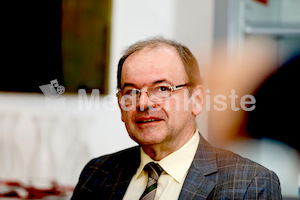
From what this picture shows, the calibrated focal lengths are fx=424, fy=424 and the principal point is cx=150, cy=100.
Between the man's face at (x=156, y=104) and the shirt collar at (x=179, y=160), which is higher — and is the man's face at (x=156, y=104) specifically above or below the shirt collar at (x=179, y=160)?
above

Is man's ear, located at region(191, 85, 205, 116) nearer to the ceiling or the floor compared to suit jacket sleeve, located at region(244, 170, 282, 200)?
nearer to the ceiling

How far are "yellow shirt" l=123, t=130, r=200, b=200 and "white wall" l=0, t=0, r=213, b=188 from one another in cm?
105

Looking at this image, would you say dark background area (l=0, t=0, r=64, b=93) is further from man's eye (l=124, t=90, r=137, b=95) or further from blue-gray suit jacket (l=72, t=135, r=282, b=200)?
man's eye (l=124, t=90, r=137, b=95)

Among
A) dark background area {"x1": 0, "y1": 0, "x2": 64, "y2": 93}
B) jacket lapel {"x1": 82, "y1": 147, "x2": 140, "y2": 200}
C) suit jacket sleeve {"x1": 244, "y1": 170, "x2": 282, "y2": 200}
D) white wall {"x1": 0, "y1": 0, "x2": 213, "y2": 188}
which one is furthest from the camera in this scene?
dark background area {"x1": 0, "y1": 0, "x2": 64, "y2": 93}

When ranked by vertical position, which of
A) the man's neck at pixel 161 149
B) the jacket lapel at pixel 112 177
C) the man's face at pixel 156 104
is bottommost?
the jacket lapel at pixel 112 177

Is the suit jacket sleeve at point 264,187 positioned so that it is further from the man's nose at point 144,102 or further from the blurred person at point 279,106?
the blurred person at point 279,106

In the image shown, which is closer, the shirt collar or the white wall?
the shirt collar

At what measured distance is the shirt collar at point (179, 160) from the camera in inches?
57.9

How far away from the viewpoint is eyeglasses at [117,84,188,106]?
146 centimetres

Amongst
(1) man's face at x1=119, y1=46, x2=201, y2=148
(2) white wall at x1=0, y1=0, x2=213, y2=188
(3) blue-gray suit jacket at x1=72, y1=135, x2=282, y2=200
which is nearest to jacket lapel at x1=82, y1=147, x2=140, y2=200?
(3) blue-gray suit jacket at x1=72, y1=135, x2=282, y2=200

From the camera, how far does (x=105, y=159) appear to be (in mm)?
1723

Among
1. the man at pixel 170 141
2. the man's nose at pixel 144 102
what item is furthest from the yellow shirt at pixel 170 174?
the man's nose at pixel 144 102

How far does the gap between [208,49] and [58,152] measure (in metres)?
1.17

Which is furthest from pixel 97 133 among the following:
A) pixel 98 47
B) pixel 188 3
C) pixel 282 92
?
pixel 282 92
